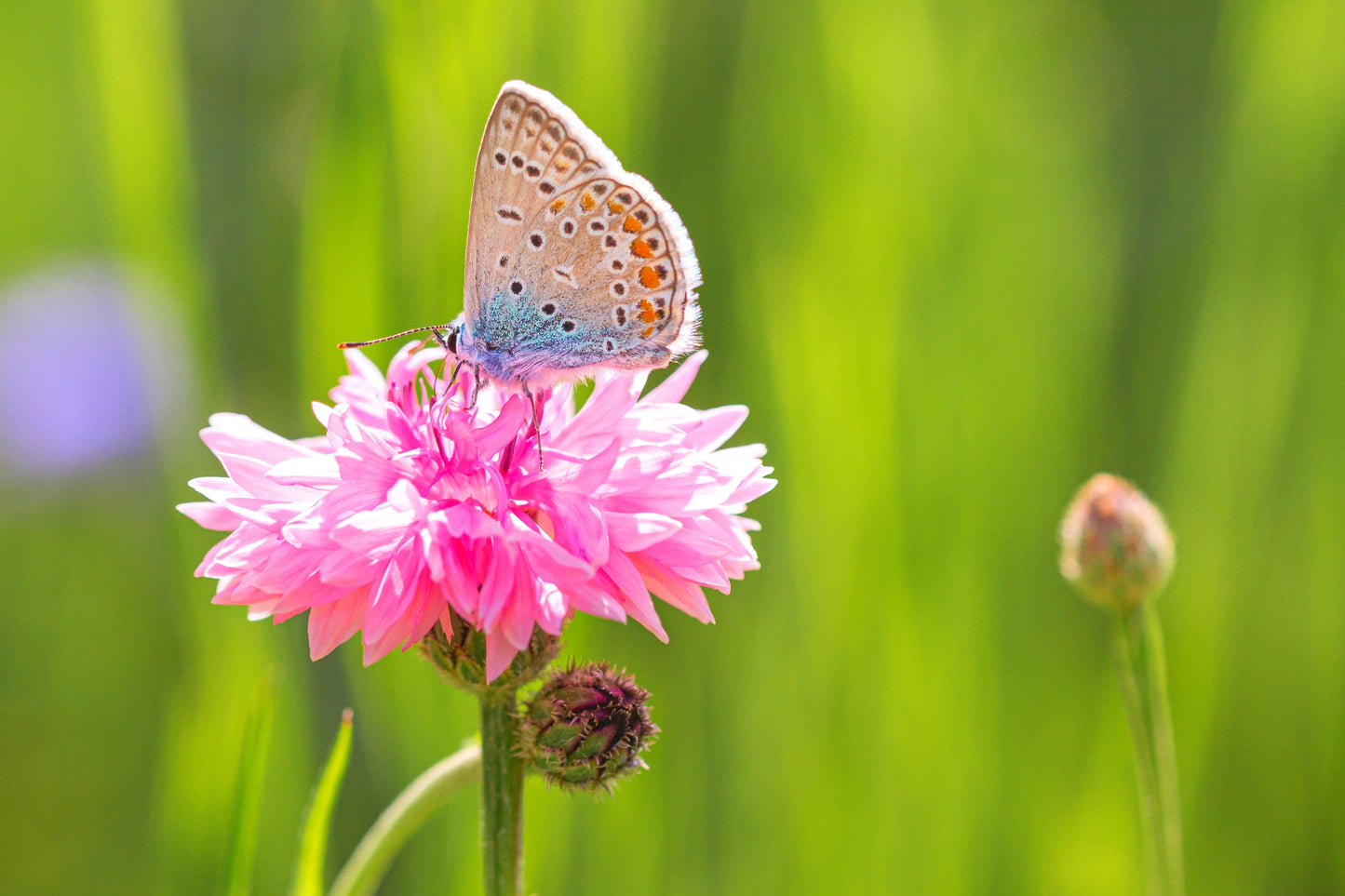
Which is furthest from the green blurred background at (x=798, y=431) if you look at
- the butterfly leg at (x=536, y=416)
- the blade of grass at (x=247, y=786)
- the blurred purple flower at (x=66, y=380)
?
the butterfly leg at (x=536, y=416)

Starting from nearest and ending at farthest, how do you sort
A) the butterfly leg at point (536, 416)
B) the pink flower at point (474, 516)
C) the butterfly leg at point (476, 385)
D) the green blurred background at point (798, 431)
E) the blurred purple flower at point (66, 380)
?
the pink flower at point (474, 516), the butterfly leg at point (536, 416), the butterfly leg at point (476, 385), the green blurred background at point (798, 431), the blurred purple flower at point (66, 380)

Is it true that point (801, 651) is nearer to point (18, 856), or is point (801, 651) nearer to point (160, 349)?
point (160, 349)

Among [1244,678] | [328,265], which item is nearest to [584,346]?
[328,265]

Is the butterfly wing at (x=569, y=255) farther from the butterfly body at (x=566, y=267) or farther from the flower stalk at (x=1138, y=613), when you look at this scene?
the flower stalk at (x=1138, y=613)

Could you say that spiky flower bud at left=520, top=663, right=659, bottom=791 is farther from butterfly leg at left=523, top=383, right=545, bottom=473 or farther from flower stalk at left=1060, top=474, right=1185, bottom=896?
flower stalk at left=1060, top=474, right=1185, bottom=896

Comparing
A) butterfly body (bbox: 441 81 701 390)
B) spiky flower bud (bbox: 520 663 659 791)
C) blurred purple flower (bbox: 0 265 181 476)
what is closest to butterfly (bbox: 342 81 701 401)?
butterfly body (bbox: 441 81 701 390)

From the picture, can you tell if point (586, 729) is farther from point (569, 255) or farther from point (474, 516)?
point (569, 255)
